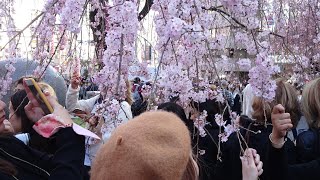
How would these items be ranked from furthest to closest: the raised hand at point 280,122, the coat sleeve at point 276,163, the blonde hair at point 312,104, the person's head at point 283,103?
the person's head at point 283,103 < the blonde hair at point 312,104 < the coat sleeve at point 276,163 < the raised hand at point 280,122

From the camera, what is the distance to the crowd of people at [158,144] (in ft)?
3.69

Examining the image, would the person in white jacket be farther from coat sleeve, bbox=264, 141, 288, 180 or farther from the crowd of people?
coat sleeve, bbox=264, 141, 288, 180

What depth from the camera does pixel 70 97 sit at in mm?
3418

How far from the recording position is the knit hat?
1097 mm

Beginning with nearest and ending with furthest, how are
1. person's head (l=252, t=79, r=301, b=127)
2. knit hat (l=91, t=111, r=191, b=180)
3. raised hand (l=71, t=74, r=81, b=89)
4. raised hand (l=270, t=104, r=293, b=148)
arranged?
knit hat (l=91, t=111, r=191, b=180)
raised hand (l=270, t=104, r=293, b=148)
person's head (l=252, t=79, r=301, b=127)
raised hand (l=71, t=74, r=81, b=89)

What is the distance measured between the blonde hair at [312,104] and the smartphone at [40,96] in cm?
119

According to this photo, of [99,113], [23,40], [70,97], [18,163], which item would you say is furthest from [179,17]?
[70,97]

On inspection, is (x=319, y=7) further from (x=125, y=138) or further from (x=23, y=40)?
(x=125, y=138)

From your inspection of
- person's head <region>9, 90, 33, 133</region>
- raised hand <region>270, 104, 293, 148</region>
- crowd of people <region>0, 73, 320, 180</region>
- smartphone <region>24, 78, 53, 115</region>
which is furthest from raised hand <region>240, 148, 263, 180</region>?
person's head <region>9, 90, 33, 133</region>

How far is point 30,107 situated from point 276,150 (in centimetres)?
102

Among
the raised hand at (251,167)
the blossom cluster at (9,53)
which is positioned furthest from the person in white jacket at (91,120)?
the raised hand at (251,167)

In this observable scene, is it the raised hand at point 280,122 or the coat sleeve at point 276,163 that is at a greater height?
the raised hand at point 280,122

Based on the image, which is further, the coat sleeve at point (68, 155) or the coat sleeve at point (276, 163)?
the coat sleeve at point (276, 163)

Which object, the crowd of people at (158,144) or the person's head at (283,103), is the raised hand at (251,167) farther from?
the person's head at (283,103)
